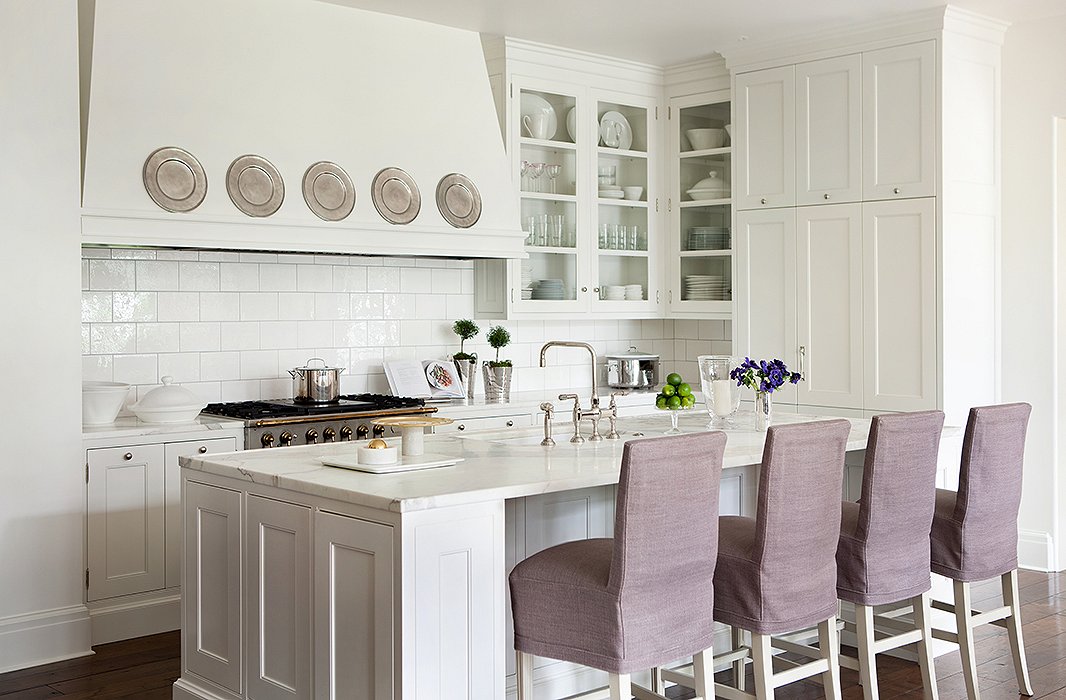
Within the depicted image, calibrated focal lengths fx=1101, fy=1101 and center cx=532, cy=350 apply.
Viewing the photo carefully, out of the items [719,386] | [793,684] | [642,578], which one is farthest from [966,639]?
[642,578]

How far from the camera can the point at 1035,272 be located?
19.1ft

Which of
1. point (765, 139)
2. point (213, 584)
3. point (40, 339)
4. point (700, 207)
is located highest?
point (765, 139)

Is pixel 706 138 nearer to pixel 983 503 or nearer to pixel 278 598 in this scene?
pixel 983 503

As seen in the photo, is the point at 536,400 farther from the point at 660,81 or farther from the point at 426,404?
the point at 660,81

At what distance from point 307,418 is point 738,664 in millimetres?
2148

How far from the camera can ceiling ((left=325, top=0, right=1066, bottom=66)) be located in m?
Answer: 5.32

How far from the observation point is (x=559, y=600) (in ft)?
9.45

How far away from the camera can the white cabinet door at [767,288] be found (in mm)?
6086

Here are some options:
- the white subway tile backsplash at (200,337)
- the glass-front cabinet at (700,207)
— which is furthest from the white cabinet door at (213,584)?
the glass-front cabinet at (700,207)

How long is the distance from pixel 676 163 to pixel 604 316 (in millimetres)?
1061

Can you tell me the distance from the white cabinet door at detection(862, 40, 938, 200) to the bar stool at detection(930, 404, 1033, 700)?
2.01 metres

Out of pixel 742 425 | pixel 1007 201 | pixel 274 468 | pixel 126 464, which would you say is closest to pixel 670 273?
pixel 1007 201

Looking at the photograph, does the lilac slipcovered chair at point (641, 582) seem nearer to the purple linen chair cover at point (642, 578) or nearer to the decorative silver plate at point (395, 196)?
the purple linen chair cover at point (642, 578)

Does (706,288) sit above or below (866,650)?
above
